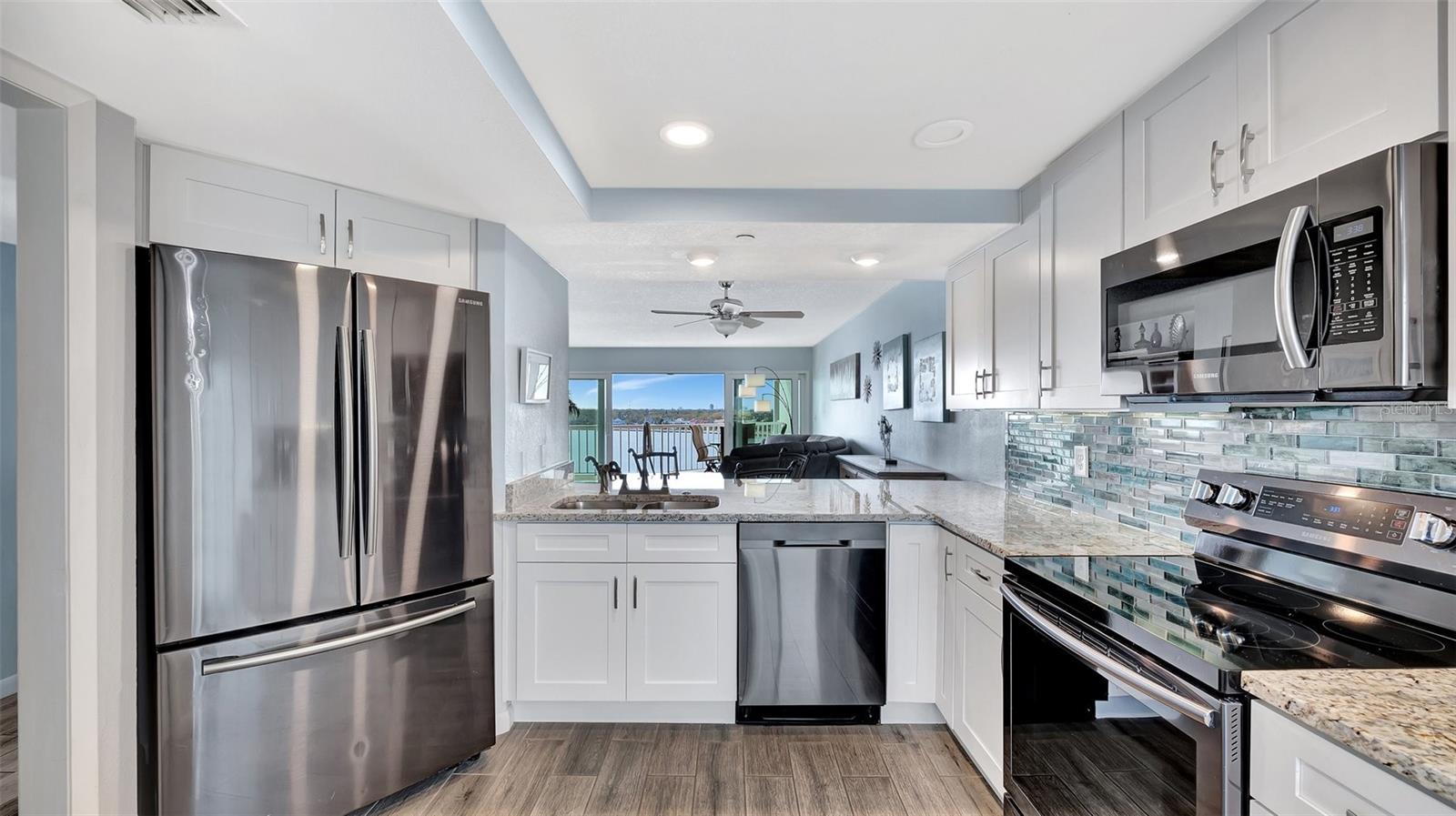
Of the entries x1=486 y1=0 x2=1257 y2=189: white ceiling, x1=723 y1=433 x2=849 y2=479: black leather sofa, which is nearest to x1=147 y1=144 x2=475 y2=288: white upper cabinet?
x1=486 y1=0 x2=1257 y2=189: white ceiling

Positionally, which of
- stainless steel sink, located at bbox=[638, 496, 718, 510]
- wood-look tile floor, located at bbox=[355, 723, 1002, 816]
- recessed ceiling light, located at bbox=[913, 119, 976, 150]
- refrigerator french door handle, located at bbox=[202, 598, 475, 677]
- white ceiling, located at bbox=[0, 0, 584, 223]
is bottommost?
wood-look tile floor, located at bbox=[355, 723, 1002, 816]

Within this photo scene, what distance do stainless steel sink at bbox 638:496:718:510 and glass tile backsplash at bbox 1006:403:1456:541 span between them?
4.84 feet

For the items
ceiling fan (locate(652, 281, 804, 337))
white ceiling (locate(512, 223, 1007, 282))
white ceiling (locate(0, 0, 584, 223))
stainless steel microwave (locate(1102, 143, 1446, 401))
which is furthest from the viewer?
ceiling fan (locate(652, 281, 804, 337))

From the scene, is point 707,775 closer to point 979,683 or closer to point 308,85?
point 979,683

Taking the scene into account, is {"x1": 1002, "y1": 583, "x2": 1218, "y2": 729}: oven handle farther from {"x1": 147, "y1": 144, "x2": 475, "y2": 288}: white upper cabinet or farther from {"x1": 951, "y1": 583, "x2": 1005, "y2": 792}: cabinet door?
{"x1": 147, "y1": 144, "x2": 475, "y2": 288}: white upper cabinet

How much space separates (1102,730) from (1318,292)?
101cm

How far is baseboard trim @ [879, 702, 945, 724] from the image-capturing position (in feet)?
8.52

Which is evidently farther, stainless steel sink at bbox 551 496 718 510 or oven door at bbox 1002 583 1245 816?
stainless steel sink at bbox 551 496 718 510

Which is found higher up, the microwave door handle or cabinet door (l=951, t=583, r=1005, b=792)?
the microwave door handle

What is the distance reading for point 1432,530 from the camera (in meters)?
1.18

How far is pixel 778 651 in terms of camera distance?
2549mm

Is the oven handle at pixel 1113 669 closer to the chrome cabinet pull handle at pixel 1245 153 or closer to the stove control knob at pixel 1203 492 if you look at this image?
the stove control knob at pixel 1203 492

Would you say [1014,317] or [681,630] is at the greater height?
[1014,317]

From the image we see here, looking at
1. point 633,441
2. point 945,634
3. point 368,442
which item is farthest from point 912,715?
point 633,441
